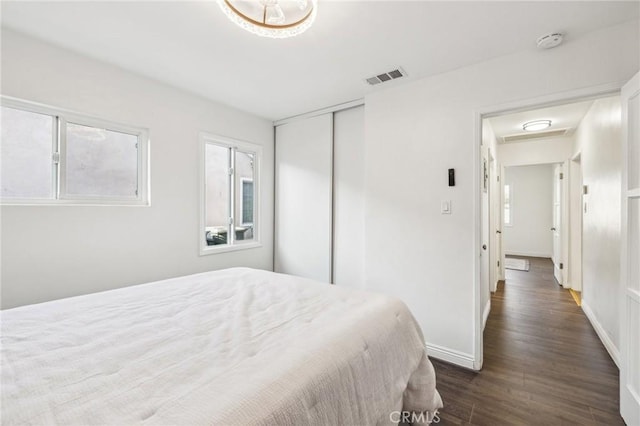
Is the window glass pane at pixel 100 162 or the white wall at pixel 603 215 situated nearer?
the window glass pane at pixel 100 162

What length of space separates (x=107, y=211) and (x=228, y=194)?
1350 millimetres

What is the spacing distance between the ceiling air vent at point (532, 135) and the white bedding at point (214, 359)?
470cm

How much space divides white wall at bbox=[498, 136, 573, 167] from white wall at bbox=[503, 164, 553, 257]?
2.57 m

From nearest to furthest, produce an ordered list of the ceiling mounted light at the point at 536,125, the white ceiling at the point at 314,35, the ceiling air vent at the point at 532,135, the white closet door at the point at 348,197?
the white ceiling at the point at 314,35 → the white closet door at the point at 348,197 → the ceiling mounted light at the point at 536,125 → the ceiling air vent at the point at 532,135

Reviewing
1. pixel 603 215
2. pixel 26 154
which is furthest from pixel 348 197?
pixel 26 154

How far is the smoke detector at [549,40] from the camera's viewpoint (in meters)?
1.92

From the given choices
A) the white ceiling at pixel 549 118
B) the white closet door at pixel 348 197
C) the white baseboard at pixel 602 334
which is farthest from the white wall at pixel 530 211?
the white closet door at pixel 348 197

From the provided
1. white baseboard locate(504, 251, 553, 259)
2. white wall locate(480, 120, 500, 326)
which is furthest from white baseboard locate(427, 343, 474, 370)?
white baseboard locate(504, 251, 553, 259)

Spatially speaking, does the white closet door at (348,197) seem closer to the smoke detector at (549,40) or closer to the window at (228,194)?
the window at (228,194)

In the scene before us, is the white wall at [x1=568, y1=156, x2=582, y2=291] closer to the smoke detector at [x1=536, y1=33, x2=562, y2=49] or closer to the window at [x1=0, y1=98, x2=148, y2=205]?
the smoke detector at [x1=536, y1=33, x2=562, y2=49]

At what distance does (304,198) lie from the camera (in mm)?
3723

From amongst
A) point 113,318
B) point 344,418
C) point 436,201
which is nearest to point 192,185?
point 113,318

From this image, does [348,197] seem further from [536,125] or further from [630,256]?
[536,125]

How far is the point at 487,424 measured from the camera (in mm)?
1727
